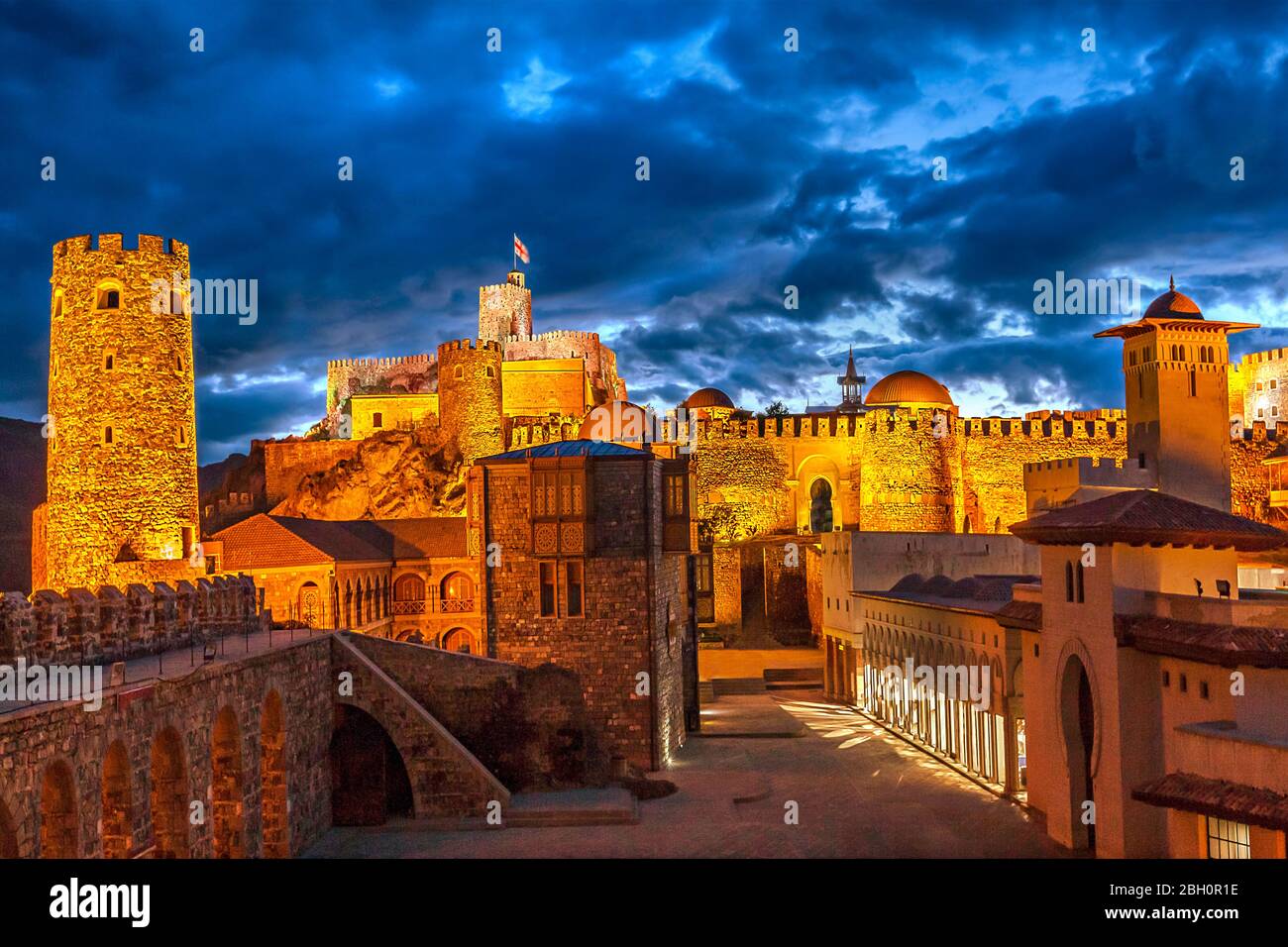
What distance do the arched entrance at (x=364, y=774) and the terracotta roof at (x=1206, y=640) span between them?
41.4 feet

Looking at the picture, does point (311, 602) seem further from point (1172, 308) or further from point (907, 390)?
point (907, 390)

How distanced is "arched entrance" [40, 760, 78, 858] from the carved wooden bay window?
48.1 feet

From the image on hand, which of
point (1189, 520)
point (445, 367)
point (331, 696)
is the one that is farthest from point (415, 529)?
point (1189, 520)

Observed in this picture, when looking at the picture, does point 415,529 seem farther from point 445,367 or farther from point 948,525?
point 948,525

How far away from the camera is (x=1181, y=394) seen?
113 ft

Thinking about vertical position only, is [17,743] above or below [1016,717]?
above

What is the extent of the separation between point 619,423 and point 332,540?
33.7 feet

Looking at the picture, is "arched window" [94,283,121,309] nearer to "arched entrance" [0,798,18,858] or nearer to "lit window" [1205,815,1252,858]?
"arched entrance" [0,798,18,858]

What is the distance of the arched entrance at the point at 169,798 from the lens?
14.0 meters

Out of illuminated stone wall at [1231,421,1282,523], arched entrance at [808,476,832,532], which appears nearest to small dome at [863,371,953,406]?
arched entrance at [808,476,832,532]

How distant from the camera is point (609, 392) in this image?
6406cm

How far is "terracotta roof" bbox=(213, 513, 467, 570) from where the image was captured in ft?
108

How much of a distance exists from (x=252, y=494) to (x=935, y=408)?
3243 centimetres
